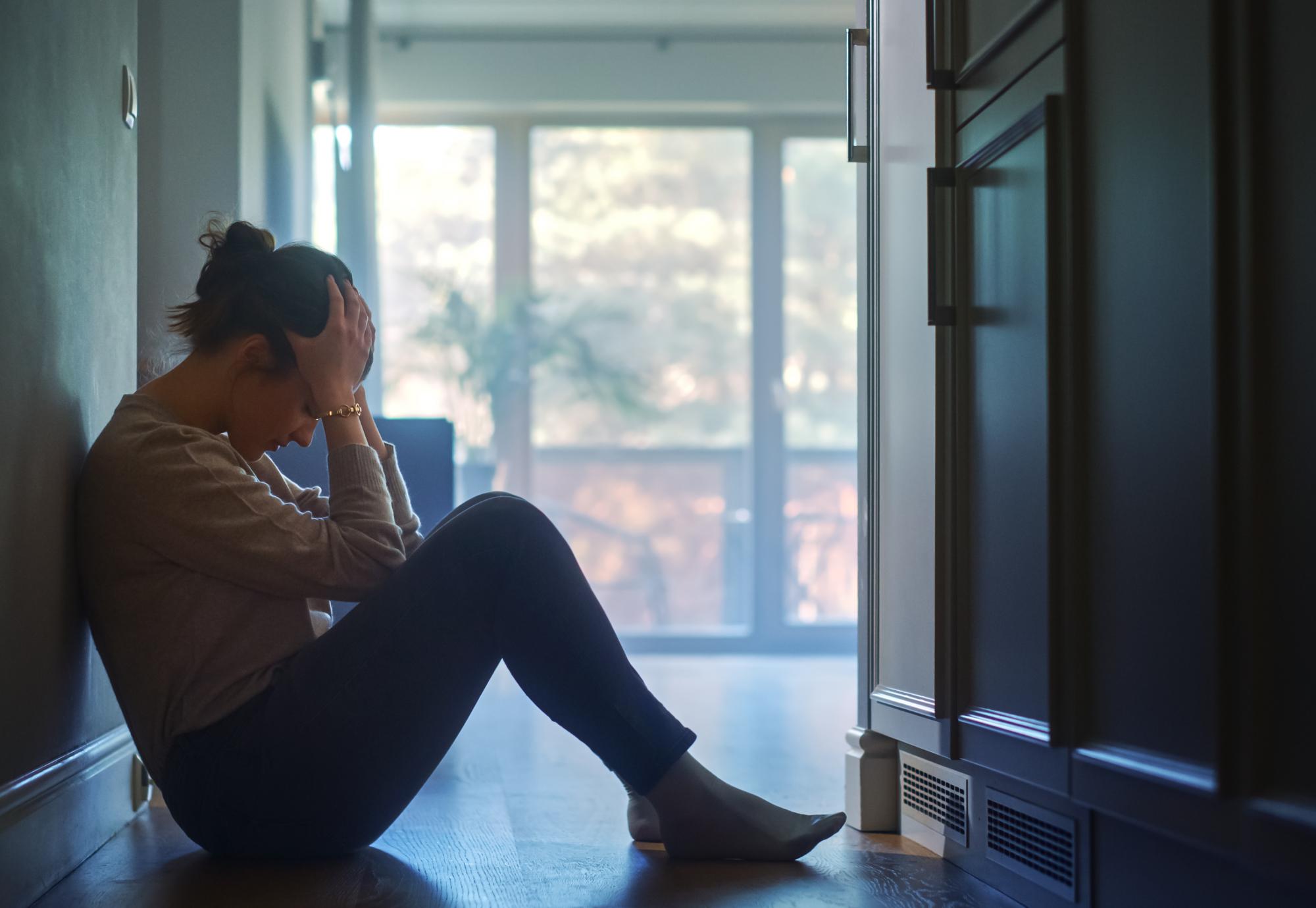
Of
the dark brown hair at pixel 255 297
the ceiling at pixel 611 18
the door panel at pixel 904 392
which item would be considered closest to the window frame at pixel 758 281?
the ceiling at pixel 611 18

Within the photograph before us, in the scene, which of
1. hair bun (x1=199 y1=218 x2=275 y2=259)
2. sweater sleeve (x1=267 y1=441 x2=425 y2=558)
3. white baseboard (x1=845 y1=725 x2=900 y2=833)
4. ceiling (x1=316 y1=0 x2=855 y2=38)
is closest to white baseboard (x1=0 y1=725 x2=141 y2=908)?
sweater sleeve (x1=267 y1=441 x2=425 y2=558)

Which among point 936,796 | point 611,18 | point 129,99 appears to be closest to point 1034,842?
point 936,796

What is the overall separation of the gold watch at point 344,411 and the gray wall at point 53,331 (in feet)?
1.07

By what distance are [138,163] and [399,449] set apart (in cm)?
75

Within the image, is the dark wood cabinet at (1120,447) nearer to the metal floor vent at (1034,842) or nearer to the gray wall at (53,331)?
the metal floor vent at (1034,842)

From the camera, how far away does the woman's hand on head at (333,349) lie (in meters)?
1.52

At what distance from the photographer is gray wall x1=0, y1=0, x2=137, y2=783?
4.35 feet

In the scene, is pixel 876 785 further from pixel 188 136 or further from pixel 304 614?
pixel 188 136

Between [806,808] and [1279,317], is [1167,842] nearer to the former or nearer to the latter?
[1279,317]

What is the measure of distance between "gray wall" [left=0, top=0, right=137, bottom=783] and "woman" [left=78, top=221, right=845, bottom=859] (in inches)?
2.5

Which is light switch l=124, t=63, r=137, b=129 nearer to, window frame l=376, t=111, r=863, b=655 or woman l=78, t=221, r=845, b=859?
woman l=78, t=221, r=845, b=859

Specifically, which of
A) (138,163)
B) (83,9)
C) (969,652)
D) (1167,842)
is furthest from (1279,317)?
(138,163)

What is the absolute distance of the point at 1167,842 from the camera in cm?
116

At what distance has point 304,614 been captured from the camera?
58.4 inches
